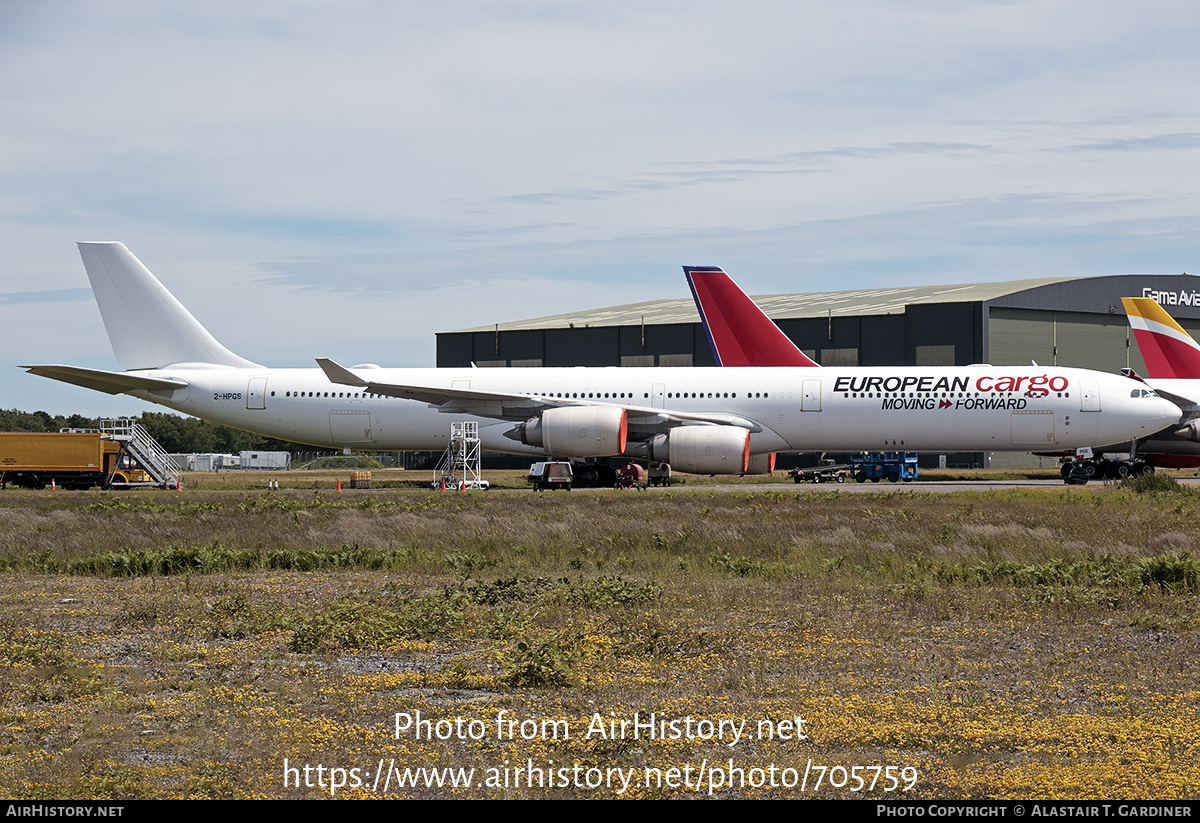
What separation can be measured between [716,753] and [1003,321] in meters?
58.5

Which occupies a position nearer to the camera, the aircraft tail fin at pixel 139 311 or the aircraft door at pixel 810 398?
the aircraft door at pixel 810 398

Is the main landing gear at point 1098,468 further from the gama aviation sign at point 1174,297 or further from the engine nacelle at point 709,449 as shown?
the gama aviation sign at point 1174,297

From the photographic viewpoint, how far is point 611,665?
916 centimetres

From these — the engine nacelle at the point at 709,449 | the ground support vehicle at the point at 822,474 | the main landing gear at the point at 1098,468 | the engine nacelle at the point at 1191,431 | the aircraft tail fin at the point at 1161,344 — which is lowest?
the ground support vehicle at the point at 822,474

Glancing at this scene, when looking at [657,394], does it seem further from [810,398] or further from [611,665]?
[611,665]

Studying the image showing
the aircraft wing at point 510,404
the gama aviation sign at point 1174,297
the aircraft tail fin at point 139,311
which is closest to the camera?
the aircraft wing at point 510,404

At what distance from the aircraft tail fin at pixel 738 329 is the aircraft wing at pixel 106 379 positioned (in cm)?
2358

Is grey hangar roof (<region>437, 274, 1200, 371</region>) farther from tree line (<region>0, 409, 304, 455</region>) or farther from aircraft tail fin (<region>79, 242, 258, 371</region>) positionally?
tree line (<region>0, 409, 304, 455</region>)

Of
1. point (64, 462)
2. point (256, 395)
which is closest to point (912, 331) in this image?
point (256, 395)

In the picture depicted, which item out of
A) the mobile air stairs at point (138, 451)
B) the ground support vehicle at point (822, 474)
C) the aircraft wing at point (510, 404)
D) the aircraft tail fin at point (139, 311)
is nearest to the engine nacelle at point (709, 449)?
the aircraft wing at point (510, 404)

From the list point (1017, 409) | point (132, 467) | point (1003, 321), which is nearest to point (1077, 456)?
point (1017, 409)

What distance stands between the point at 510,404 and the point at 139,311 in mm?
13656

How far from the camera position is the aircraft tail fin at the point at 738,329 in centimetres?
5050
